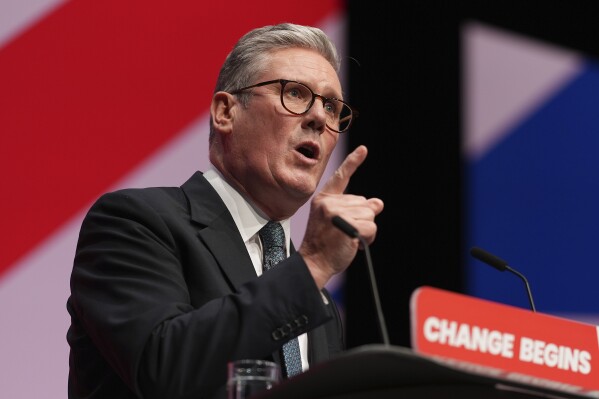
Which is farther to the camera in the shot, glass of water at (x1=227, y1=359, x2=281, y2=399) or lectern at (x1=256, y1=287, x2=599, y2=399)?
glass of water at (x1=227, y1=359, x2=281, y2=399)

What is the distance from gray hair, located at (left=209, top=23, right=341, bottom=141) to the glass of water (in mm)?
1026

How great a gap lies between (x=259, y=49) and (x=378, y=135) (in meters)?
1.34

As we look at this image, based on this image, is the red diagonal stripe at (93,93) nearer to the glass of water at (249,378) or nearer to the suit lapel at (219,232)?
the suit lapel at (219,232)

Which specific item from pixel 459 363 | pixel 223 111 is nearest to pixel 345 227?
pixel 459 363

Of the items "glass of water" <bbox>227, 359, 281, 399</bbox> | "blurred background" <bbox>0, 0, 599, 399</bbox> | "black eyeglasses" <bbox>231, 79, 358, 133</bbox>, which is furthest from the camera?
"blurred background" <bbox>0, 0, 599, 399</bbox>

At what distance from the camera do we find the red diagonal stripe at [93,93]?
2.65 meters

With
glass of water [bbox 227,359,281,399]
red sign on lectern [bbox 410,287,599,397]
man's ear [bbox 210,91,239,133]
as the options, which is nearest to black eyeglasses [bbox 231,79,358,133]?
man's ear [bbox 210,91,239,133]

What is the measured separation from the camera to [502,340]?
120cm

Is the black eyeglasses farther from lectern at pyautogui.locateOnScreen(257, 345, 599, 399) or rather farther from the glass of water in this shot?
lectern at pyautogui.locateOnScreen(257, 345, 599, 399)

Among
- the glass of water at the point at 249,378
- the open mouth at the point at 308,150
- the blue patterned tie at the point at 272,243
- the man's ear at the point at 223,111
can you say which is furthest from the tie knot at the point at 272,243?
the glass of water at the point at 249,378

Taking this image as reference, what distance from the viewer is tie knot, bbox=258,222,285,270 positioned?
2.08 m

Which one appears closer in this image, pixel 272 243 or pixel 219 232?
pixel 219 232

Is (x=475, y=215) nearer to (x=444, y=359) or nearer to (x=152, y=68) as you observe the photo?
(x=152, y=68)

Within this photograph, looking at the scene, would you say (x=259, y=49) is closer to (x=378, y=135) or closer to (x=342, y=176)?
(x=342, y=176)
